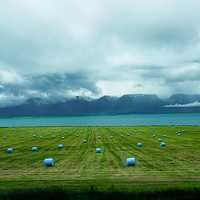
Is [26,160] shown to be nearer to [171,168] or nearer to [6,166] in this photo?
[6,166]

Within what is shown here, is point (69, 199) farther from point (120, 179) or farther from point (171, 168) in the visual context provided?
point (171, 168)

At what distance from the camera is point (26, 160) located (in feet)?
129

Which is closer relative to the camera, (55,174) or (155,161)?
(55,174)

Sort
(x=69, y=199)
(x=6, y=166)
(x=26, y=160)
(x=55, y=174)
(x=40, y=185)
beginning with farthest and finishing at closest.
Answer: (x=26, y=160) < (x=6, y=166) < (x=55, y=174) < (x=40, y=185) < (x=69, y=199)

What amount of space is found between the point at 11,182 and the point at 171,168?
12702 mm

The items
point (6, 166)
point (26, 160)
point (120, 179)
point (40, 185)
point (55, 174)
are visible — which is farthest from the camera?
point (26, 160)

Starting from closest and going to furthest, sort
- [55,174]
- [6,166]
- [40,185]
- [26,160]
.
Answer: [40,185], [55,174], [6,166], [26,160]

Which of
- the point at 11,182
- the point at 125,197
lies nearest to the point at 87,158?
the point at 11,182

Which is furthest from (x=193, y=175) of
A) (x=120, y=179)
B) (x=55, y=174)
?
(x=55, y=174)

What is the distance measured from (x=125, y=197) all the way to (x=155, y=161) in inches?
617

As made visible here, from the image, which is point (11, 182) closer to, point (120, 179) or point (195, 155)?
point (120, 179)

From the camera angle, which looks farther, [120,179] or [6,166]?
[6,166]

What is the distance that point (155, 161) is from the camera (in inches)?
1444

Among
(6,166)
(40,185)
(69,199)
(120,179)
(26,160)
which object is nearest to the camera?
(69,199)
